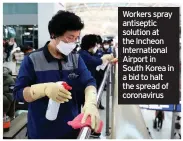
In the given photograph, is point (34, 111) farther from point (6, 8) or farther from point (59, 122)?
point (6, 8)

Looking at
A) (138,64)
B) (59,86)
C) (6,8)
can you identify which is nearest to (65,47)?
(59,86)

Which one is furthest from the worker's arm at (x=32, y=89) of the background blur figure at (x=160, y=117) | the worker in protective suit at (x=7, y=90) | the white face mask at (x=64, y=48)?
the background blur figure at (x=160, y=117)

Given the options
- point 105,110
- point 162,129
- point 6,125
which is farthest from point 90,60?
point 162,129

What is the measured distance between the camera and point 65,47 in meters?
1.15

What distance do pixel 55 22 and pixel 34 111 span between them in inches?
15.9

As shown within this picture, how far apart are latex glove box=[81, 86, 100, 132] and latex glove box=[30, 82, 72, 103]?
0.28 ft

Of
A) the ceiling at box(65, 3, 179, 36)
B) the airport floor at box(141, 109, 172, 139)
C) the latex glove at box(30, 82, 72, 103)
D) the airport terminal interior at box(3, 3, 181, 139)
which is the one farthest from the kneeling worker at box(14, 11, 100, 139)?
the airport floor at box(141, 109, 172, 139)

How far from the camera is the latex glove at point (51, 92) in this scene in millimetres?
995

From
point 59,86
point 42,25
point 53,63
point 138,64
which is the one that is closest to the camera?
point 59,86

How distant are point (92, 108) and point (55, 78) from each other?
0.22 metres

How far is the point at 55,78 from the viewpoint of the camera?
3.63ft

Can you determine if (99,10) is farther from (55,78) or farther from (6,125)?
(55,78)

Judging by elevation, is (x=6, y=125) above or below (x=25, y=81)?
below

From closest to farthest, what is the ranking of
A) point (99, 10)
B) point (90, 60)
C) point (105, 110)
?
point (90, 60) < point (105, 110) < point (99, 10)
